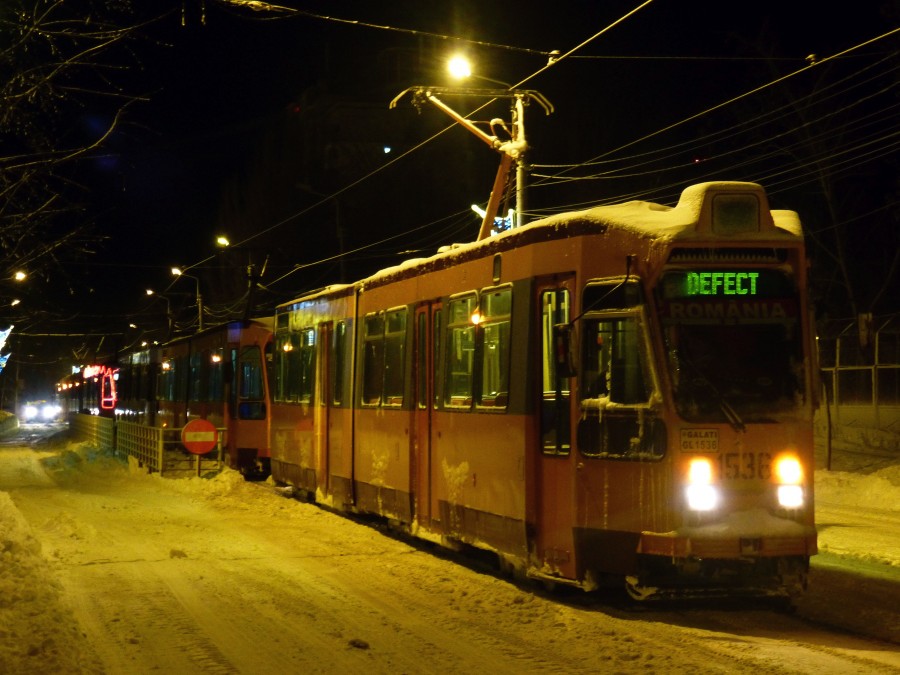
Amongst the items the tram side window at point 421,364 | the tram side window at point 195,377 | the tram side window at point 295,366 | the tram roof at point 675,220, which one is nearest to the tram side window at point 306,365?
the tram side window at point 295,366

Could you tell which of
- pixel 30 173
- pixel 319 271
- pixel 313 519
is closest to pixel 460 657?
pixel 30 173

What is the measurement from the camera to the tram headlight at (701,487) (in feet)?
28.4

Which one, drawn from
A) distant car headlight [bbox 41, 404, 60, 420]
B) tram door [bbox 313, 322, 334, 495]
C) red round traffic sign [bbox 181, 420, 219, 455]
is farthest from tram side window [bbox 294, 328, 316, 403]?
distant car headlight [bbox 41, 404, 60, 420]

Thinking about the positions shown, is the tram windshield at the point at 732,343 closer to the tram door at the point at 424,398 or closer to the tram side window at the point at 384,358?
the tram door at the point at 424,398

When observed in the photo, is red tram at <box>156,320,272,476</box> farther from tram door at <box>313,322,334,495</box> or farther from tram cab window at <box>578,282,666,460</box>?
tram cab window at <box>578,282,666,460</box>

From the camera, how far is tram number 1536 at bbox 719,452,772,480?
28.8ft

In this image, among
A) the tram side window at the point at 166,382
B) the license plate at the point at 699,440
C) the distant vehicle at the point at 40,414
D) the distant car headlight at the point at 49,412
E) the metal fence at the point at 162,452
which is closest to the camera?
the license plate at the point at 699,440

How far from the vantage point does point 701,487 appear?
28.5 feet

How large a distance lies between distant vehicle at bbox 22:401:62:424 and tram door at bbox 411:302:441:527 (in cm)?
9205

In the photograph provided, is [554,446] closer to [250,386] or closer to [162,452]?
[162,452]

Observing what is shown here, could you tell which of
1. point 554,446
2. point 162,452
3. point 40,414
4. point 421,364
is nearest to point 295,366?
point 421,364

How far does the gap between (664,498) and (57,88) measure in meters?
6.62

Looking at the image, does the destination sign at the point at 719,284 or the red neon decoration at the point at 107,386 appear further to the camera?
the red neon decoration at the point at 107,386

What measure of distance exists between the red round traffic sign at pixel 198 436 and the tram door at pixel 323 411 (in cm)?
543
